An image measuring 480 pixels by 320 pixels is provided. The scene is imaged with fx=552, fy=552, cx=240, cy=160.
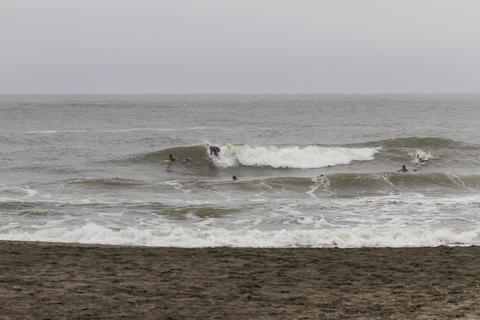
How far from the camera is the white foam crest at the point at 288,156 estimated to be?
102 ft

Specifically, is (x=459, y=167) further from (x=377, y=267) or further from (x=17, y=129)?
(x=17, y=129)

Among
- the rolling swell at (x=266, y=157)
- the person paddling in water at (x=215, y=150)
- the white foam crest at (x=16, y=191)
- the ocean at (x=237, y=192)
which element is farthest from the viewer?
the person paddling in water at (x=215, y=150)

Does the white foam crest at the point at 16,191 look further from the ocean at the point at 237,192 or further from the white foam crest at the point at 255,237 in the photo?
the white foam crest at the point at 255,237

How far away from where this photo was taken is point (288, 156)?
31844 mm

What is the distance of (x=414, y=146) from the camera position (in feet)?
119

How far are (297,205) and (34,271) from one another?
10049 millimetres

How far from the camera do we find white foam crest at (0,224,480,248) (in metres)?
12.3

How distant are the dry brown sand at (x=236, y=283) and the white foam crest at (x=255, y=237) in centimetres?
100

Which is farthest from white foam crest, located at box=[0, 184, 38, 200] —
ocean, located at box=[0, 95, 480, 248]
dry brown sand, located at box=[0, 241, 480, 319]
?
dry brown sand, located at box=[0, 241, 480, 319]

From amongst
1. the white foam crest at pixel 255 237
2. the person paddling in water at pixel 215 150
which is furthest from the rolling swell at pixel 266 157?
the white foam crest at pixel 255 237

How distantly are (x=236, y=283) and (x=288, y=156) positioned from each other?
23460 millimetres

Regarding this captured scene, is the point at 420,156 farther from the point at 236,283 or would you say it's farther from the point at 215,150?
the point at 236,283

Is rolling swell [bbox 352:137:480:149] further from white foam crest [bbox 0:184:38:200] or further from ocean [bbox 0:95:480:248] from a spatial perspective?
white foam crest [bbox 0:184:38:200]

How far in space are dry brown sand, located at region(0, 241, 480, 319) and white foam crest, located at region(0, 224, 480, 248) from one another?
1001 mm
